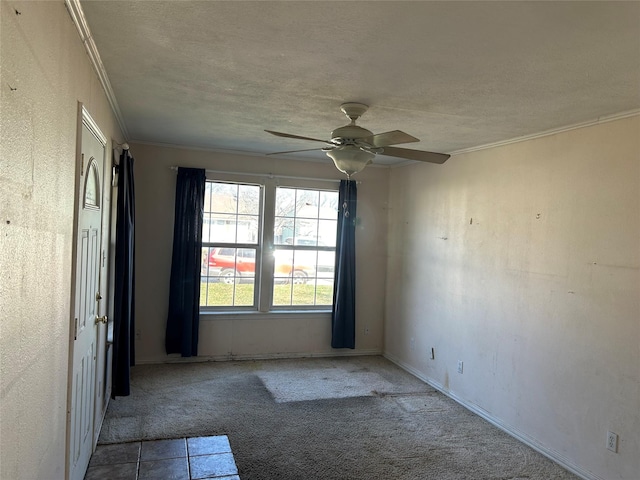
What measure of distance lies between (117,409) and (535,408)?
10.6 feet

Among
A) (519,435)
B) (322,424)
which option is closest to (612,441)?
(519,435)

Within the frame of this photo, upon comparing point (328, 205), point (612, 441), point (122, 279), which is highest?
point (328, 205)

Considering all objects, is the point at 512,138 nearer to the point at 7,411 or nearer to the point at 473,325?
the point at 473,325

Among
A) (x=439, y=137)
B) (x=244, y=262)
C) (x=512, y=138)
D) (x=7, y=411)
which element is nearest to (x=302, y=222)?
(x=244, y=262)

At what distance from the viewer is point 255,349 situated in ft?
17.5

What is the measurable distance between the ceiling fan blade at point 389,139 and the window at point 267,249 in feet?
8.81

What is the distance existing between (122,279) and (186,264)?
1.43 meters

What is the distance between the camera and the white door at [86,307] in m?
2.25

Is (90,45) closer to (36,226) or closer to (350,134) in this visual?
(36,226)

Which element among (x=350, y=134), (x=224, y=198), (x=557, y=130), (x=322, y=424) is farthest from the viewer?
(x=224, y=198)

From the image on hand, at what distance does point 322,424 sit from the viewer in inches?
144

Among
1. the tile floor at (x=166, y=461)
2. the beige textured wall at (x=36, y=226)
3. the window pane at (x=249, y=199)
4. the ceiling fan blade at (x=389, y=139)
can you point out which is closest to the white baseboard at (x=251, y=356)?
the window pane at (x=249, y=199)

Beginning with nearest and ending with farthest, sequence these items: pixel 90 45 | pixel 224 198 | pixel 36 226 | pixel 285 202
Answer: pixel 36 226, pixel 90 45, pixel 224 198, pixel 285 202

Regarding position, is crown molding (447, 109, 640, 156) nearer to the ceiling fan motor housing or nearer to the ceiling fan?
the ceiling fan
